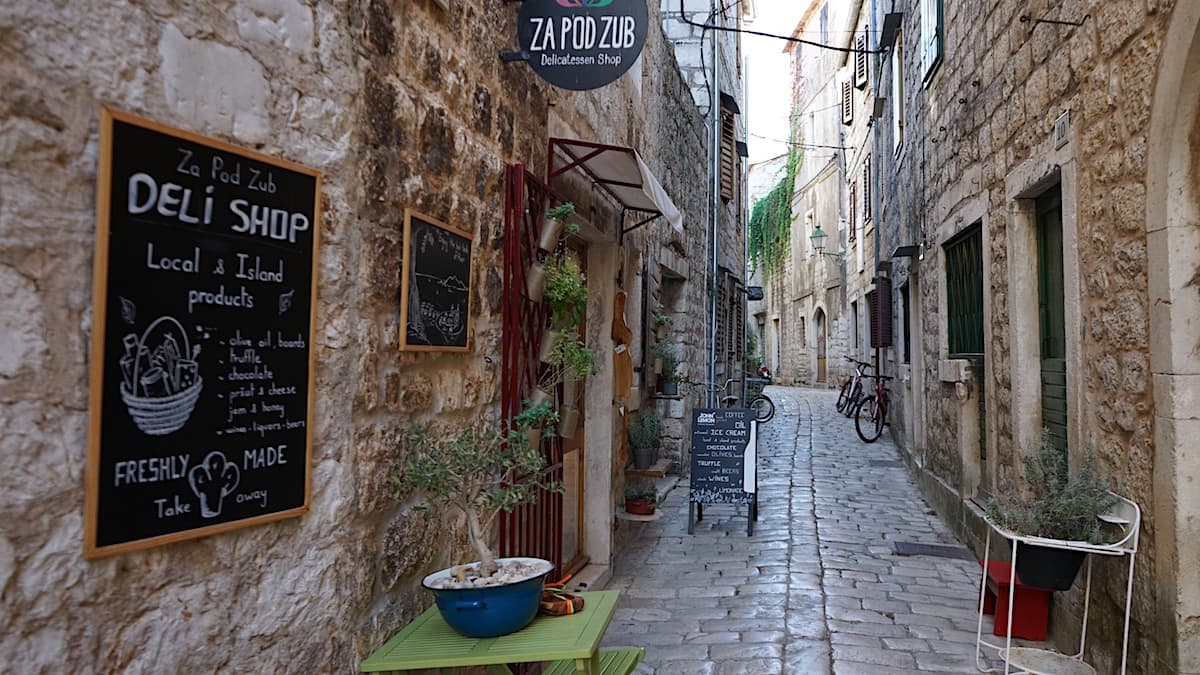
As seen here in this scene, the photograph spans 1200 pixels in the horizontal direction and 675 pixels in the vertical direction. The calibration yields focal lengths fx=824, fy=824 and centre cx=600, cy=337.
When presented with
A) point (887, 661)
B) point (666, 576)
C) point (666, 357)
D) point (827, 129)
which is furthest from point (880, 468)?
point (827, 129)

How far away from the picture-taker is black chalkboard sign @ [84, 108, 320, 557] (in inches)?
59.5

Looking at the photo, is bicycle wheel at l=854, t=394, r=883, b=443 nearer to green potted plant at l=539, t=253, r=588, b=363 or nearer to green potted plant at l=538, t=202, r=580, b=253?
green potted plant at l=539, t=253, r=588, b=363

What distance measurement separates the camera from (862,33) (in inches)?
558

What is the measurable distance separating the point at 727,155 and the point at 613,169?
793 centimetres

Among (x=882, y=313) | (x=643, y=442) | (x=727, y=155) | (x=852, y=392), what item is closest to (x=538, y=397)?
(x=643, y=442)

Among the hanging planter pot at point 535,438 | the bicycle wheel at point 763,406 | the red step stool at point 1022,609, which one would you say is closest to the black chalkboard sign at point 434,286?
the hanging planter pot at point 535,438

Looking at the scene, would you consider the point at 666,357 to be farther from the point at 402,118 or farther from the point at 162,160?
the point at 162,160

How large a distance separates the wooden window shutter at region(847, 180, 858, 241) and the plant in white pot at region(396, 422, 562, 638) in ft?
49.5

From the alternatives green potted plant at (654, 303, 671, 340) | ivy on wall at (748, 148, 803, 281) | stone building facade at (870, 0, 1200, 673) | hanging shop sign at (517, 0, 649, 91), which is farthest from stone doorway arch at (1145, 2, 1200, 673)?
ivy on wall at (748, 148, 803, 281)

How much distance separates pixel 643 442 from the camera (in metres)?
7.20

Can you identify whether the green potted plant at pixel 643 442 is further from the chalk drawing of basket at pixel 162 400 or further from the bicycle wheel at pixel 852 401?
the bicycle wheel at pixel 852 401

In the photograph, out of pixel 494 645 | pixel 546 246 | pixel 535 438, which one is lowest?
pixel 494 645

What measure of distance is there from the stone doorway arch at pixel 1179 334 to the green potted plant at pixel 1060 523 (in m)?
0.37

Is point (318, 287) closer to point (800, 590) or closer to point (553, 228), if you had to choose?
point (553, 228)
